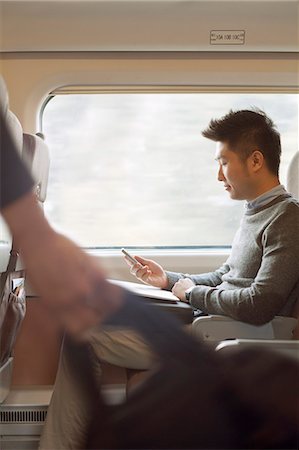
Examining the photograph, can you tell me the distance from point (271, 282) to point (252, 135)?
56cm

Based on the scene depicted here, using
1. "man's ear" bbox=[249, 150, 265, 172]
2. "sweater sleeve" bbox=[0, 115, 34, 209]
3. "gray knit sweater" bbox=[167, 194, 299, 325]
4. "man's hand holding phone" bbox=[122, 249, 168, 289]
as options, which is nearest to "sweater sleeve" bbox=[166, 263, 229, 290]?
"man's hand holding phone" bbox=[122, 249, 168, 289]

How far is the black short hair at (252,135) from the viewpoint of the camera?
2168 millimetres

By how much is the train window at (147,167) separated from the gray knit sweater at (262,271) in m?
0.58

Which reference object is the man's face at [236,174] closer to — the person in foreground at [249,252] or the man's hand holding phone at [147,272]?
the person in foreground at [249,252]

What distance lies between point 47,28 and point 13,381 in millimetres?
1412

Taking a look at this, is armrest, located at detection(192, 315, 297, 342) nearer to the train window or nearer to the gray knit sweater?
the gray knit sweater

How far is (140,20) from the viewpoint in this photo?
95.2 inches

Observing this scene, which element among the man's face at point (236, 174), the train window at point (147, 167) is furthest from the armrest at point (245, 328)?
the train window at point (147, 167)

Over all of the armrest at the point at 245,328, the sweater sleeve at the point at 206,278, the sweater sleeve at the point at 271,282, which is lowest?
the armrest at the point at 245,328

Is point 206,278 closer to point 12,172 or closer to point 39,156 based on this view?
point 39,156

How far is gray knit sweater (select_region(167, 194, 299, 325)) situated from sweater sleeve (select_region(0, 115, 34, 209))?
5.16ft

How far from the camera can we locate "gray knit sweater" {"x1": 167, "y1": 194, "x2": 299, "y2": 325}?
6.13 ft

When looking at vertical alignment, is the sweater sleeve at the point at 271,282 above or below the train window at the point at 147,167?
below

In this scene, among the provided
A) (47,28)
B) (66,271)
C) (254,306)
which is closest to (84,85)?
(47,28)
